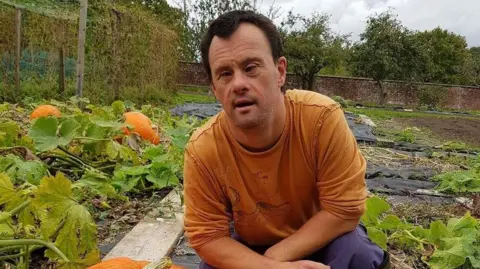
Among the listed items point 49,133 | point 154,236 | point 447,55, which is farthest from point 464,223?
point 447,55

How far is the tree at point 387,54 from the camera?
28625mm

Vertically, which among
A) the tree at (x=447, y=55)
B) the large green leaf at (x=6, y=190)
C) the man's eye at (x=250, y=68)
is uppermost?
the tree at (x=447, y=55)

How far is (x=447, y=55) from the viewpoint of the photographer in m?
50.8

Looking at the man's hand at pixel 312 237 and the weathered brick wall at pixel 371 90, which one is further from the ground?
the weathered brick wall at pixel 371 90

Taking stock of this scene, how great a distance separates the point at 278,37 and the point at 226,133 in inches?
14.0

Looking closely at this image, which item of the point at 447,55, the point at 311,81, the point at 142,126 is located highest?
the point at 447,55

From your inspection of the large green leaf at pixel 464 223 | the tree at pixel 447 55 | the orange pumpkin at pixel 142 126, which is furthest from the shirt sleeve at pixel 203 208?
the tree at pixel 447 55

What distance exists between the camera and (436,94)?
28625 millimetres

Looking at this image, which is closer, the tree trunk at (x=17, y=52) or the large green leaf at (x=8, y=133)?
the large green leaf at (x=8, y=133)

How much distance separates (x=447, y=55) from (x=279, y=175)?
5285cm

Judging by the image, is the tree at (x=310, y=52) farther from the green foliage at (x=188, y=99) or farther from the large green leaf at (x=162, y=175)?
the large green leaf at (x=162, y=175)

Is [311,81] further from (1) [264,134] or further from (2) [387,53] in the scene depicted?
(1) [264,134]

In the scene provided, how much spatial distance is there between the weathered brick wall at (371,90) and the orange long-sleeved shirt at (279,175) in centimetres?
2761

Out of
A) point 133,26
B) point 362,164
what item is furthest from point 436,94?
point 362,164
